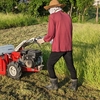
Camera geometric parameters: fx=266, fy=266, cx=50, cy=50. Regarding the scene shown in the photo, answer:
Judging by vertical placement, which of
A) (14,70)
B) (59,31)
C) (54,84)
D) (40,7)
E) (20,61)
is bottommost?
(54,84)

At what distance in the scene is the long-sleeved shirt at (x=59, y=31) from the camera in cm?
415

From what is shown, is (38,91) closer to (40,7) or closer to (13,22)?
(13,22)

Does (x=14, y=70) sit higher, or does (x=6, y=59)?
(x=6, y=59)

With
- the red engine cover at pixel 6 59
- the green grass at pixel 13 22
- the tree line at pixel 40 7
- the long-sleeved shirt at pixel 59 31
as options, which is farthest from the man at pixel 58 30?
the tree line at pixel 40 7

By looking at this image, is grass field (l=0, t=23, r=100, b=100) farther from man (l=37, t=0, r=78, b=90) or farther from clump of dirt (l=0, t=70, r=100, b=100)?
man (l=37, t=0, r=78, b=90)

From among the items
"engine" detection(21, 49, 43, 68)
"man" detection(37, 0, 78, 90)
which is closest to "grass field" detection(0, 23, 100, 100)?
"engine" detection(21, 49, 43, 68)

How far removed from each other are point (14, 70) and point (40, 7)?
1436 cm

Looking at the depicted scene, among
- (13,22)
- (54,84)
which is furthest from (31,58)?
(13,22)

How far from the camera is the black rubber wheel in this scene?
4988 millimetres

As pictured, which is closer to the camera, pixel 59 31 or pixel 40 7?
pixel 59 31

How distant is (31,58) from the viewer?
5047 mm

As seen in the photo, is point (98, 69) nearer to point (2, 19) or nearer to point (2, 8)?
point (2, 19)

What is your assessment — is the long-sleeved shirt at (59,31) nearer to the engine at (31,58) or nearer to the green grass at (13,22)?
the engine at (31,58)

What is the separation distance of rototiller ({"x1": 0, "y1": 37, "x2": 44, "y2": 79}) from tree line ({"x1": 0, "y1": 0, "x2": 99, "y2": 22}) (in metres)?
13.0
